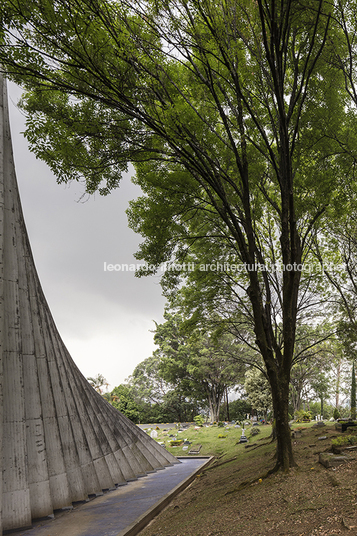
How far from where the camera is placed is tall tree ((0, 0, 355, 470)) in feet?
15.9

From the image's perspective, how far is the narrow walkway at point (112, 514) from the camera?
5324mm

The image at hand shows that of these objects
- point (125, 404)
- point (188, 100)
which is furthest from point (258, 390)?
point (188, 100)

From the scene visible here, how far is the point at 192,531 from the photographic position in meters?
4.24

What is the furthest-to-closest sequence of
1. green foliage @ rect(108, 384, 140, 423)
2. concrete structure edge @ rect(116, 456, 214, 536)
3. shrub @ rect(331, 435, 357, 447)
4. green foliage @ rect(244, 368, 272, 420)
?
green foliage @ rect(108, 384, 140, 423)
green foliage @ rect(244, 368, 272, 420)
shrub @ rect(331, 435, 357, 447)
concrete structure edge @ rect(116, 456, 214, 536)

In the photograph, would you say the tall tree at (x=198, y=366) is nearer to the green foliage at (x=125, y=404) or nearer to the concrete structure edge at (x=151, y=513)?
the green foliage at (x=125, y=404)

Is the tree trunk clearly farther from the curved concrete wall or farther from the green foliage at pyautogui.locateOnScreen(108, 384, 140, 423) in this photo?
the green foliage at pyautogui.locateOnScreen(108, 384, 140, 423)

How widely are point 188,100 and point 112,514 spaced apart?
26.7 feet

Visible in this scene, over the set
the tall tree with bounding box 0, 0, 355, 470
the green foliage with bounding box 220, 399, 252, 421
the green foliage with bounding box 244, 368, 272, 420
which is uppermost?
the tall tree with bounding box 0, 0, 355, 470

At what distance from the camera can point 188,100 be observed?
6199 millimetres

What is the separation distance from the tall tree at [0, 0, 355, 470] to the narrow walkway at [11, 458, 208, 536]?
9.35ft

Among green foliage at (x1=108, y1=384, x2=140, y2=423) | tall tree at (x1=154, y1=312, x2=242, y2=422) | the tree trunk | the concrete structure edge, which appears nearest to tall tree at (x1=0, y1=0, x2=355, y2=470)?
the tree trunk

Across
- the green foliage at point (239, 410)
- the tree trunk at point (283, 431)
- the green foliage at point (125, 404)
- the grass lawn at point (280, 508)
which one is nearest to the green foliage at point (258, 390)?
the green foliage at point (125, 404)

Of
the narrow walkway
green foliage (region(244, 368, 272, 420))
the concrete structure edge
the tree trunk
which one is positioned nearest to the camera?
the concrete structure edge

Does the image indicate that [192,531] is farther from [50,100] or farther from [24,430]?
[50,100]
